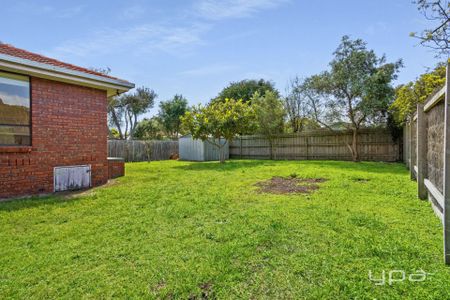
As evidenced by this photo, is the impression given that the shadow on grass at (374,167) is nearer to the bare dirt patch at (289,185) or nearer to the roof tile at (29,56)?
the bare dirt patch at (289,185)

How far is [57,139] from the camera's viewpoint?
630 centimetres

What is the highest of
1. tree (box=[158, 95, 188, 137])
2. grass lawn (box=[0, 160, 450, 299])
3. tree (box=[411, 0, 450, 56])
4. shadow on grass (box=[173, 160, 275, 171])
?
tree (box=[158, 95, 188, 137])

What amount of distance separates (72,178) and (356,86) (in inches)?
495

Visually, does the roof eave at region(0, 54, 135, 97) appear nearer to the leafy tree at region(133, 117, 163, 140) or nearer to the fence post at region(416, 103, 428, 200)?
the fence post at region(416, 103, 428, 200)

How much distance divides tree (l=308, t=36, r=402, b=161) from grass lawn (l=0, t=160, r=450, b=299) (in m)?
8.76

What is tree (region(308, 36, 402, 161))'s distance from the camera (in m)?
12.0

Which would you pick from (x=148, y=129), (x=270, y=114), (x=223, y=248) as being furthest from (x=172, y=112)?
(x=223, y=248)

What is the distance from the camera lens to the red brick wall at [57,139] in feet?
18.6

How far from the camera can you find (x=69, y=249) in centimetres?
285

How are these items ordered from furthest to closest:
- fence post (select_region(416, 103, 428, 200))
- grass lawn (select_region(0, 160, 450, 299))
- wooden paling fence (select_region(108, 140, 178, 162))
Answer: wooden paling fence (select_region(108, 140, 178, 162))
fence post (select_region(416, 103, 428, 200))
grass lawn (select_region(0, 160, 450, 299))

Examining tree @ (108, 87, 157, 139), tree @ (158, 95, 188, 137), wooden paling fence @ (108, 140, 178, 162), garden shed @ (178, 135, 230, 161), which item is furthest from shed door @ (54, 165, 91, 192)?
tree @ (108, 87, 157, 139)

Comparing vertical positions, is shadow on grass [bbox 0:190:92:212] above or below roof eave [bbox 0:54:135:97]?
below

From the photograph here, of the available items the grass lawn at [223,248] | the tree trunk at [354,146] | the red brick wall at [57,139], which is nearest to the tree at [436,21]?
the grass lawn at [223,248]

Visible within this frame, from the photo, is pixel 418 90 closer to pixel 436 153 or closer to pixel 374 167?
pixel 374 167
